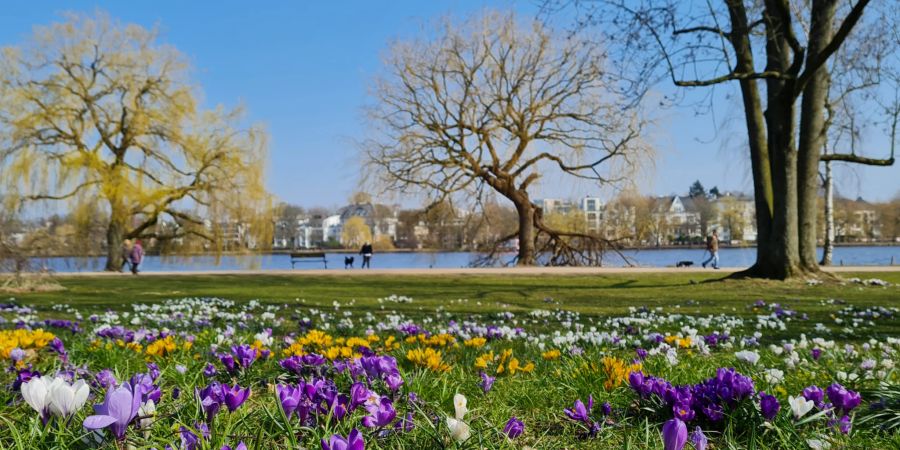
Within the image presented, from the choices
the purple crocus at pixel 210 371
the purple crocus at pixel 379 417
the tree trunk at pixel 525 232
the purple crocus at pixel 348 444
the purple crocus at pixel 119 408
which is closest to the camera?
the purple crocus at pixel 348 444

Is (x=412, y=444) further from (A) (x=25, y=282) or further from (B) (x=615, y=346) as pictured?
(A) (x=25, y=282)

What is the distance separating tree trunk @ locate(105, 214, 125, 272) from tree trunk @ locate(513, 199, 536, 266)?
670 inches

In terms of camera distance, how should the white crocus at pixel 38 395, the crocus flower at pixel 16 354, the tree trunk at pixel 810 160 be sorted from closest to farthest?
the white crocus at pixel 38 395
the crocus flower at pixel 16 354
the tree trunk at pixel 810 160

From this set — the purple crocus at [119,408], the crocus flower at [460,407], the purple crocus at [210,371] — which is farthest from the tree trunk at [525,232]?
the purple crocus at [119,408]

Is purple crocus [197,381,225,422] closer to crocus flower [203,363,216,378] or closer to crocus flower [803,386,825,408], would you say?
crocus flower [203,363,216,378]

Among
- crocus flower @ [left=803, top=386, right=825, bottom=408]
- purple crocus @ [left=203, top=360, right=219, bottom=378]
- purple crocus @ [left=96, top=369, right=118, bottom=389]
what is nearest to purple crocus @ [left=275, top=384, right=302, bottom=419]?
purple crocus @ [left=96, top=369, right=118, bottom=389]

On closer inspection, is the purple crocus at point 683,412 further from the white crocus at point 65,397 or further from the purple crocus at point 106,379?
the purple crocus at point 106,379

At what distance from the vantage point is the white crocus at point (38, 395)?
155 cm

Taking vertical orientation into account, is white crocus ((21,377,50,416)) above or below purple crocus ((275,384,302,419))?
above

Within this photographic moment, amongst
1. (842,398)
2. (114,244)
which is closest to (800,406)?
(842,398)

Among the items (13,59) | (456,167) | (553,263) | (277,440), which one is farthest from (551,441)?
(13,59)

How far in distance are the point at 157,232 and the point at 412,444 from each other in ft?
99.8

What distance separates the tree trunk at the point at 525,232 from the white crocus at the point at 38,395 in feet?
85.1

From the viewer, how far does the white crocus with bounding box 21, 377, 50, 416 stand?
155 cm
